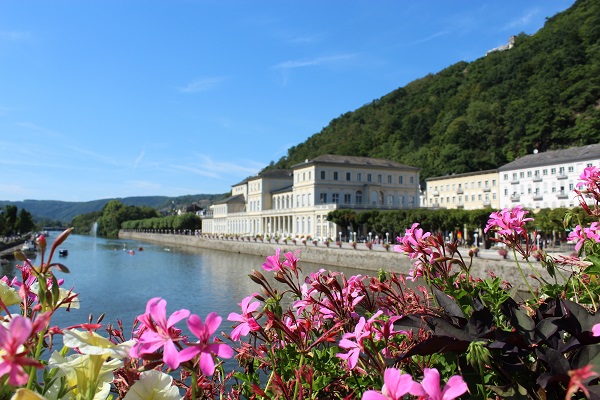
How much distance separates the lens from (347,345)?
1.45 meters

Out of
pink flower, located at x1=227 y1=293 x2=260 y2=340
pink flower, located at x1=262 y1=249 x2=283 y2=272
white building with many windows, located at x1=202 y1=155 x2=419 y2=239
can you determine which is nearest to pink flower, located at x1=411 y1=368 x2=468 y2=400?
pink flower, located at x1=227 y1=293 x2=260 y2=340

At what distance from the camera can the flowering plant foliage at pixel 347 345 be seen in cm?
108

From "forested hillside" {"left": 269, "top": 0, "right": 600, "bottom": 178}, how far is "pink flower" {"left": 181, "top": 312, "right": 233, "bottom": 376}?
84.8m

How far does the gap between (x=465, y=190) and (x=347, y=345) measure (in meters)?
81.5

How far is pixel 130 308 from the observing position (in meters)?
23.2

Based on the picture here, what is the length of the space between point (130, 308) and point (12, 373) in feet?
80.0

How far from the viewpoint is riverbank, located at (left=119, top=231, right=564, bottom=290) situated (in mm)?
24892

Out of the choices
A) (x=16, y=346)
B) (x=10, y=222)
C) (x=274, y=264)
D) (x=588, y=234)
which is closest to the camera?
(x=16, y=346)

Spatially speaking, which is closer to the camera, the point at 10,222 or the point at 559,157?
the point at 559,157

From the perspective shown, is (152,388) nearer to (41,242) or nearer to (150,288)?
(41,242)

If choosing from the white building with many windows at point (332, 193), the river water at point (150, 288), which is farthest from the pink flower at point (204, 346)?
the white building with many windows at point (332, 193)

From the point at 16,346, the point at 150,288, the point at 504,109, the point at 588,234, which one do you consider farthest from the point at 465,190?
the point at 16,346

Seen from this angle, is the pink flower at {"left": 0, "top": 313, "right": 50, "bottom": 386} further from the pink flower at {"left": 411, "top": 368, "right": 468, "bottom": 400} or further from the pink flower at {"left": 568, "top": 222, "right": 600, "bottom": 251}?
the pink flower at {"left": 568, "top": 222, "right": 600, "bottom": 251}

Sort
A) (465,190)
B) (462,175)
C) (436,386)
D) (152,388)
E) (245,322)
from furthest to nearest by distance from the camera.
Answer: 1. (462,175)
2. (465,190)
3. (245,322)
4. (152,388)
5. (436,386)
